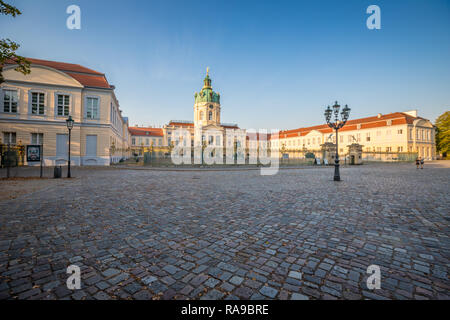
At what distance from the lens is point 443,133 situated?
2202 inches

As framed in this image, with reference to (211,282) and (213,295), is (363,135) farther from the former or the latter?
(213,295)

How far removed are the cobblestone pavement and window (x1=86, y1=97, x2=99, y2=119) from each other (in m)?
24.5

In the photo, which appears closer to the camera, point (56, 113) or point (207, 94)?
point (56, 113)

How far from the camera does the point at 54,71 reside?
24.5m

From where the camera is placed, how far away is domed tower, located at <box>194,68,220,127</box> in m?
72.2

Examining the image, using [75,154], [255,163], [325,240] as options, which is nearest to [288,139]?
[255,163]

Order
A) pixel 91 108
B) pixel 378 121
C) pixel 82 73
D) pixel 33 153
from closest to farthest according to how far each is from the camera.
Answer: pixel 33 153 < pixel 91 108 < pixel 82 73 < pixel 378 121

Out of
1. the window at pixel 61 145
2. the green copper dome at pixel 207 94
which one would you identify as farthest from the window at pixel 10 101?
the green copper dome at pixel 207 94

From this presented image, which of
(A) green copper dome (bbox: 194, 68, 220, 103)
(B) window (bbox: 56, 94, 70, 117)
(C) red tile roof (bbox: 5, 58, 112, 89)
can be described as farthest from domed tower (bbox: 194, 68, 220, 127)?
(B) window (bbox: 56, 94, 70, 117)

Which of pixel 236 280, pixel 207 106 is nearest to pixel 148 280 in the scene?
pixel 236 280

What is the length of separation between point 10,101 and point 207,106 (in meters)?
53.5

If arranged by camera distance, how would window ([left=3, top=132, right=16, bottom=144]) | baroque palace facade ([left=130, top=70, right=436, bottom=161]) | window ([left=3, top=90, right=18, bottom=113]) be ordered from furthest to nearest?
baroque palace facade ([left=130, top=70, right=436, bottom=161])
window ([left=3, top=132, right=16, bottom=144])
window ([left=3, top=90, right=18, bottom=113])

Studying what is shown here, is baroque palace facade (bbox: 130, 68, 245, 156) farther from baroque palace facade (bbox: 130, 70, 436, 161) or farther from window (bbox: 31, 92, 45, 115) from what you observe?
window (bbox: 31, 92, 45, 115)
